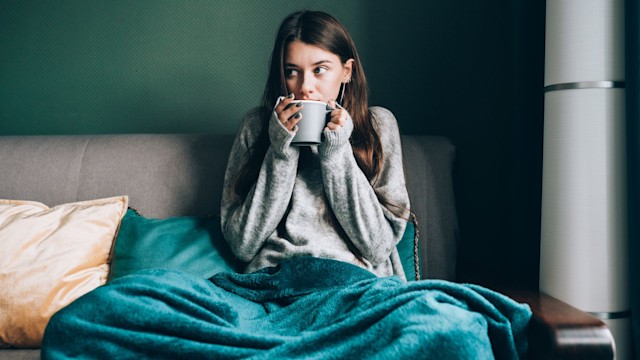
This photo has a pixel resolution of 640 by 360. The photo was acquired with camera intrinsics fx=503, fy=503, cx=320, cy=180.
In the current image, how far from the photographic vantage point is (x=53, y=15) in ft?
5.77

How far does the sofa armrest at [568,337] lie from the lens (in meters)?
0.77

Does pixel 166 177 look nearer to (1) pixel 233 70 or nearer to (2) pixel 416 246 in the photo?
(1) pixel 233 70

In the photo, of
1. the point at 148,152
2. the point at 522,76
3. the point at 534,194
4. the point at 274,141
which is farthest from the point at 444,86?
the point at 148,152

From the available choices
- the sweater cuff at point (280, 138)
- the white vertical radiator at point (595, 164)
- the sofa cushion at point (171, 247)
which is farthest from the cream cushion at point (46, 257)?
the white vertical radiator at point (595, 164)

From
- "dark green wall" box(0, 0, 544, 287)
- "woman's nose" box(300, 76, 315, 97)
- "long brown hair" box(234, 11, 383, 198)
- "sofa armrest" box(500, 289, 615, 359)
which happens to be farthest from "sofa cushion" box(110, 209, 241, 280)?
"sofa armrest" box(500, 289, 615, 359)

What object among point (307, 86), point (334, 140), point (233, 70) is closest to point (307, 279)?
point (334, 140)

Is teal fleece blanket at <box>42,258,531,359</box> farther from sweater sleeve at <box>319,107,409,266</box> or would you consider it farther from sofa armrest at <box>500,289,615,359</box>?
sweater sleeve at <box>319,107,409,266</box>

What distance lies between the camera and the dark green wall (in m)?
1.67

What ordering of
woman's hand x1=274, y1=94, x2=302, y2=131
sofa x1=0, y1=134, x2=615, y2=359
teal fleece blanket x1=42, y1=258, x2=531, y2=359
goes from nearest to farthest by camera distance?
teal fleece blanket x1=42, y1=258, x2=531, y2=359, woman's hand x1=274, y1=94, x2=302, y2=131, sofa x1=0, y1=134, x2=615, y2=359

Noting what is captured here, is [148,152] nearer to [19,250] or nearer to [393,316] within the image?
[19,250]

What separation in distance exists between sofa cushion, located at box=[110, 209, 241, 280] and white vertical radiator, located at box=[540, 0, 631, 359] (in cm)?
80

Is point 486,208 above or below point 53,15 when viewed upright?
below

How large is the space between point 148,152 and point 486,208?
110 cm

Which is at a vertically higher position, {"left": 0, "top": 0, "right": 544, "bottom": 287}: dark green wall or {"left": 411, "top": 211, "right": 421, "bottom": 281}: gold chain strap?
{"left": 0, "top": 0, "right": 544, "bottom": 287}: dark green wall
